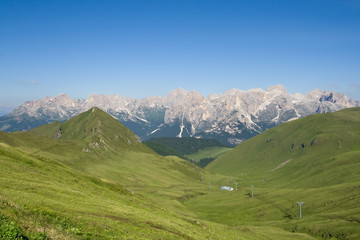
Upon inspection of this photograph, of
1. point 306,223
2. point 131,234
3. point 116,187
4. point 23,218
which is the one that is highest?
point 23,218

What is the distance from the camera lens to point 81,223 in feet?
125

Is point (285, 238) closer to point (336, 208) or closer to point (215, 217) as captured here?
point (336, 208)

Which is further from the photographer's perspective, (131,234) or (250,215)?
(250,215)

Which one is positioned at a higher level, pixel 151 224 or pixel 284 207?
pixel 151 224

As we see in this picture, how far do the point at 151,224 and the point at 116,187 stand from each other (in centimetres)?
5808

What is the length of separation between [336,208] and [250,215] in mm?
50004

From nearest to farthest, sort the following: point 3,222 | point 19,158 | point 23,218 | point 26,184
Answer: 1. point 3,222
2. point 23,218
3. point 26,184
4. point 19,158

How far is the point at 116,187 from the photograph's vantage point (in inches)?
4385

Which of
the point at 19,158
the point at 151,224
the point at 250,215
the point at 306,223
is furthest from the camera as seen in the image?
the point at 250,215

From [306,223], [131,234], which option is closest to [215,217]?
[306,223]

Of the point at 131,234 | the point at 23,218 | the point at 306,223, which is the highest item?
the point at 23,218

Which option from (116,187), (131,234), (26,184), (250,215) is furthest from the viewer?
(250,215)

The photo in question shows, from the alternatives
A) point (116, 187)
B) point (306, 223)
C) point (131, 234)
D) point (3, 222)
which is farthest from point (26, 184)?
point (306, 223)

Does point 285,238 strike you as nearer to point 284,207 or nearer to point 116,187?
point 116,187
